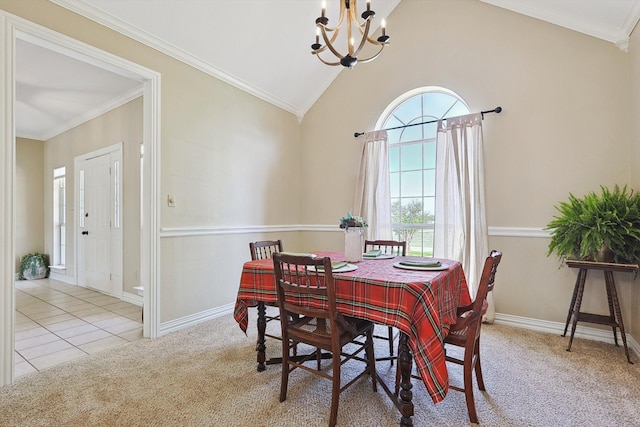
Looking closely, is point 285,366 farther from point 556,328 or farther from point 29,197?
point 29,197

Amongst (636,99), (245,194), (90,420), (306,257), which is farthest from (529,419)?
(245,194)

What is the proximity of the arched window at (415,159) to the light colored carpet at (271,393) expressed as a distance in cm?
166

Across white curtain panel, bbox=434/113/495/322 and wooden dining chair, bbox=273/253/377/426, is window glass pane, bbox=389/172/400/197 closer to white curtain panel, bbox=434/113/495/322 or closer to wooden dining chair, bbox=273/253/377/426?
white curtain panel, bbox=434/113/495/322

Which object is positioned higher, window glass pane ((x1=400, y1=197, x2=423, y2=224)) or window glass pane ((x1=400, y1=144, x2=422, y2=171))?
window glass pane ((x1=400, y1=144, x2=422, y2=171))

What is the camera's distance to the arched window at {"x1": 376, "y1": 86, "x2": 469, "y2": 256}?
3.84m

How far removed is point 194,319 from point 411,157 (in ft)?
10.6

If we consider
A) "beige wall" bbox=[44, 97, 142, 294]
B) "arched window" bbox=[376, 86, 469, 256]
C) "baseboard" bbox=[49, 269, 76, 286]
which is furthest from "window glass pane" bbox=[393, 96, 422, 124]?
"baseboard" bbox=[49, 269, 76, 286]

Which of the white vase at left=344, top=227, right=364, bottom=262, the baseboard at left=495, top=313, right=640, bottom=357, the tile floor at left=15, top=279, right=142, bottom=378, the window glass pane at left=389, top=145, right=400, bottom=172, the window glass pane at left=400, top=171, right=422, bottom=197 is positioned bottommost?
the tile floor at left=15, top=279, right=142, bottom=378

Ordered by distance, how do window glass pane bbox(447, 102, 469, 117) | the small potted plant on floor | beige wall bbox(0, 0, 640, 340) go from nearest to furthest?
beige wall bbox(0, 0, 640, 340), window glass pane bbox(447, 102, 469, 117), the small potted plant on floor

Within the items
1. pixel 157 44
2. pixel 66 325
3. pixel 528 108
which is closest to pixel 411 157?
pixel 528 108

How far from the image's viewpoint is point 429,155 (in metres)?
3.88

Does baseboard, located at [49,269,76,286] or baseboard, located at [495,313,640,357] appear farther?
baseboard, located at [49,269,76,286]

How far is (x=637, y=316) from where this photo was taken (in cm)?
258

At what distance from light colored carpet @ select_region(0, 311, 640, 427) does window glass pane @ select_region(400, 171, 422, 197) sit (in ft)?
6.47
